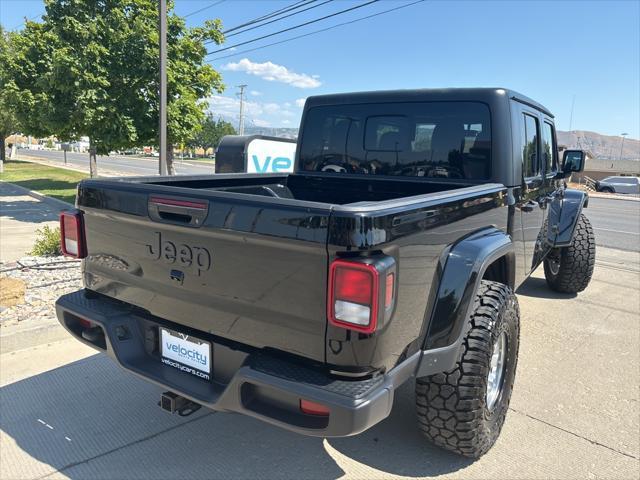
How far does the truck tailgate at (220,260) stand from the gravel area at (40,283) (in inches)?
88.7

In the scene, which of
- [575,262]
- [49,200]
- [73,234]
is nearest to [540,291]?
[575,262]

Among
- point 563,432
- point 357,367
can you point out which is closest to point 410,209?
point 357,367

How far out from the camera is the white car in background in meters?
35.2

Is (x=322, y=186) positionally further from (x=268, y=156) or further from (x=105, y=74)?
(x=105, y=74)

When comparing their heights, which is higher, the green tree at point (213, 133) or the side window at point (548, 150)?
the green tree at point (213, 133)

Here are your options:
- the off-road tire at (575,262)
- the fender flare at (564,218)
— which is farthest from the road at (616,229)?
the fender flare at (564,218)

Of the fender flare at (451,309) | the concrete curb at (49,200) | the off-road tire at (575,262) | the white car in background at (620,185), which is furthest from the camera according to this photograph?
the white car in background at (620,185)

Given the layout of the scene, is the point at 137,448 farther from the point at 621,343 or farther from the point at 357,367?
the point at 621,343

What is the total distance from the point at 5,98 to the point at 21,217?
3833mm

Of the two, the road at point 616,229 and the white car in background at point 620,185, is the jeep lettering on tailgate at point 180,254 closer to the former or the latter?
the road at point 616,229

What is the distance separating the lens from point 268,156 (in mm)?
9062

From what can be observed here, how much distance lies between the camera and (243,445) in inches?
110

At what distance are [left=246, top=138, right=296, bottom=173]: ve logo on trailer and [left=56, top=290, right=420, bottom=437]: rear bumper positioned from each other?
6.18m

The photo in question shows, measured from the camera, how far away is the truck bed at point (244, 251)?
1829 mm
